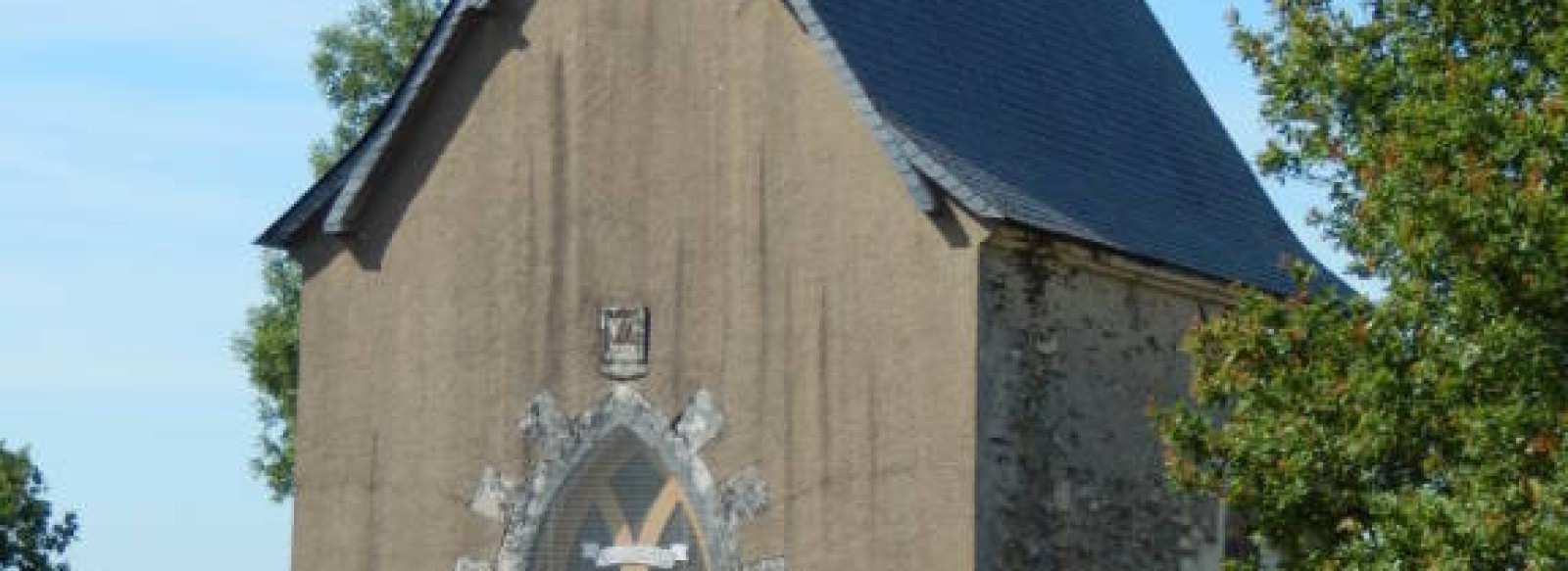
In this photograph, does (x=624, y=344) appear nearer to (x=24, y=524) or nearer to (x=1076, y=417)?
(x=1076, y=417)

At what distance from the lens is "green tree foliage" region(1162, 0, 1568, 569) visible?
56.0 feet

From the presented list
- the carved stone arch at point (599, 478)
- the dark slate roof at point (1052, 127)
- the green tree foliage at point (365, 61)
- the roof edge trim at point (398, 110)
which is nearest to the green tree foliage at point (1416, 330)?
the dark slate roof at point (1052, 127)

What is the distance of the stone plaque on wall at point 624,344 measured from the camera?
70.9ft

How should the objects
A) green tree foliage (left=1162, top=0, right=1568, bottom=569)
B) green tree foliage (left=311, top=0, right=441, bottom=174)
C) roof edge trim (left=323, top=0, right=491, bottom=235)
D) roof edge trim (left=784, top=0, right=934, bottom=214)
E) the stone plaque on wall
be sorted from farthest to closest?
green tree foliage (left=311, top=0, right=441, bottom=174)
roof edge trim (left=323, top=0, right=491, bottom=235)
the stone plaque on wall
roof edge trim (left=784, top=0, right=934, bottom=214)
green tree foliage (left=1162, top=0, right=1568, bottom=569)

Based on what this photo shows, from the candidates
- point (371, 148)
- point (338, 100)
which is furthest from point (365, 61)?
point (371, 148)

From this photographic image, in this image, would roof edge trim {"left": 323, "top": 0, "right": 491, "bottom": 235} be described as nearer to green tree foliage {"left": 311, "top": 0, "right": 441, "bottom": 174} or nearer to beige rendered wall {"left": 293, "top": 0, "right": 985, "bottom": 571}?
beige rendered wall {"left": 293, "top": 0, "right": 985, "bottom": 571}

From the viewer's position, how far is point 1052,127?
2291cm

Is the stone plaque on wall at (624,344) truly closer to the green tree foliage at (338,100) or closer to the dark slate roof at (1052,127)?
the dark slate roof at (1052,127)

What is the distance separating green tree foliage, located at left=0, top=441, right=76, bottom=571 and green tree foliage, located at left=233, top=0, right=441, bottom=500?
843 cm

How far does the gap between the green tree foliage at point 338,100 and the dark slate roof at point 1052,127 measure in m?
11.8

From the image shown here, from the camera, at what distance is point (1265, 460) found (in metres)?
18.2

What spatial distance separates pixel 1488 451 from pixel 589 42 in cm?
770

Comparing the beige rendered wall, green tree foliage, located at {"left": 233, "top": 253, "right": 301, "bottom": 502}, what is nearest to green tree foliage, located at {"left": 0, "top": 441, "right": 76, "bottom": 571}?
green tree foliage, located at {"left": 233, "top": 253, "right": 301, "bottom": 502}

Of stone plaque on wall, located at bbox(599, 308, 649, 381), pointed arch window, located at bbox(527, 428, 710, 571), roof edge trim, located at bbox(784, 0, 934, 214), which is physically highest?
roof edge trim, located at bbox(784, 0, 934, 214)
